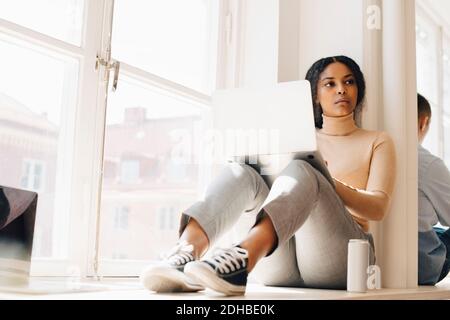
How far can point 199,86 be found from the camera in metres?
2.13

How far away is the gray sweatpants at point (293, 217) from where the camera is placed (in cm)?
131

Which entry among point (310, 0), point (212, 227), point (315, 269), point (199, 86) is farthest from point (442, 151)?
point (212, 227)

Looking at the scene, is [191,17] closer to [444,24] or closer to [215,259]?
[215,259]

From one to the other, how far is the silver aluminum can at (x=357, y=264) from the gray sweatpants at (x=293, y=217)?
9 centimetres

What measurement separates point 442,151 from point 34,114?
2.50 m

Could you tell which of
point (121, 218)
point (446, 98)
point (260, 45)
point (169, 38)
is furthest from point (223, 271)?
point (446, 98)

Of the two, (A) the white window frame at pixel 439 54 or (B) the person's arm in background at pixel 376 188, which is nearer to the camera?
(B) the person's arm in background at pixel 376 188

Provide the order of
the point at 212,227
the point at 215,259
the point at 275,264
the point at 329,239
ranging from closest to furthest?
1. the point at 215,259
2. the point at 212,227
3. the point at 329,239
4. the point at 275,264

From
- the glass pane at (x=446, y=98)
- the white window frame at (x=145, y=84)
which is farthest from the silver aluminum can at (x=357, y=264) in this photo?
the glass pane at (x=446, y=98)

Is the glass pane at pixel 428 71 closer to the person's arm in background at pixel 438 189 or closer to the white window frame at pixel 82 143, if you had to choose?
the person's arm in background at pixel 438 189

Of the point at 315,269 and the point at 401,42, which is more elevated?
the point at 401,42

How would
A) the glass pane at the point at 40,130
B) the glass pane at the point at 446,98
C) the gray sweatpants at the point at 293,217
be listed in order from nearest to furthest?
the gray sweatpants at the point at 293,217
the glass pane at the point at 40,130
the glass pane at the point at 446,98

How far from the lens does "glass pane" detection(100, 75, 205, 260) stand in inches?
68.8

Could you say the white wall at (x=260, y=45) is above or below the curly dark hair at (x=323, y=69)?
above
